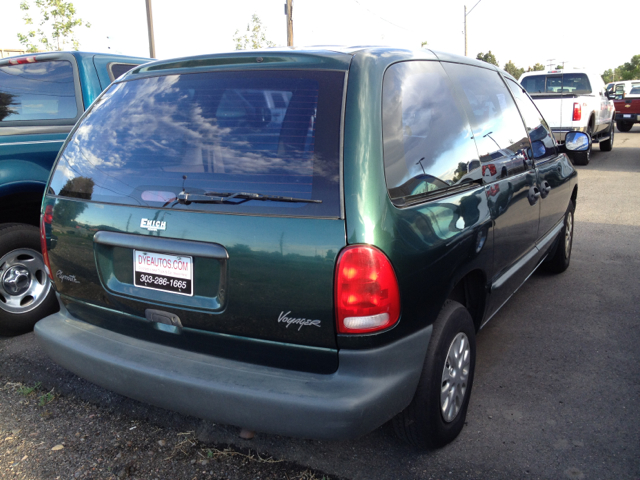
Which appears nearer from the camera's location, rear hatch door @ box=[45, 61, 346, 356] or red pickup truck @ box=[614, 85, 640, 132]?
rear hatch door @ box=[45, 61, 346, 356]

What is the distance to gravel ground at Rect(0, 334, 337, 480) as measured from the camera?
2.55 meters

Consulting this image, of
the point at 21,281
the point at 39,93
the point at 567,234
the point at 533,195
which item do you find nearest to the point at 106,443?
the point at 21,281

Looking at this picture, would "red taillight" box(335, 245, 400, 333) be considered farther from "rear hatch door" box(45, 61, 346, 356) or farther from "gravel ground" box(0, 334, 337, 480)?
"gravel ground" box(0, 334, 337, 480)

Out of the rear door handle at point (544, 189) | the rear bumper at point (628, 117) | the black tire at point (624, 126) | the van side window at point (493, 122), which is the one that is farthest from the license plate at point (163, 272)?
the black tire at point (624, 126)

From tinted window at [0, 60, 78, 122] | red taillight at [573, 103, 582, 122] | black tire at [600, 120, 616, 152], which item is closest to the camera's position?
tinted window at [0, 60, 78, 122]

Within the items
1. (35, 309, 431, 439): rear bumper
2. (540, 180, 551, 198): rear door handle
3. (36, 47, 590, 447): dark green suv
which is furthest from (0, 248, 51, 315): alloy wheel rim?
(540, 180, 551, 198): rear door handle

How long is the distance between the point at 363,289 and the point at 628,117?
25748 mm

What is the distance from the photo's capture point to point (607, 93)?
16312 mm

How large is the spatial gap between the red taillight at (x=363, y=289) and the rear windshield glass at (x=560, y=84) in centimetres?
1335

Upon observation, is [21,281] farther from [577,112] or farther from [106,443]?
[577,112]

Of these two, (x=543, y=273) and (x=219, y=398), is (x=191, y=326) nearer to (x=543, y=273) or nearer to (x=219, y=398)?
(x=219, y=398)

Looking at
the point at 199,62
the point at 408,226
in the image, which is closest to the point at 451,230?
the point at 408,226

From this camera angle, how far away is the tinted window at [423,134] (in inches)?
89.3

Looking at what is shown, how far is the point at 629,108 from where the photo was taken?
76.5 ft
